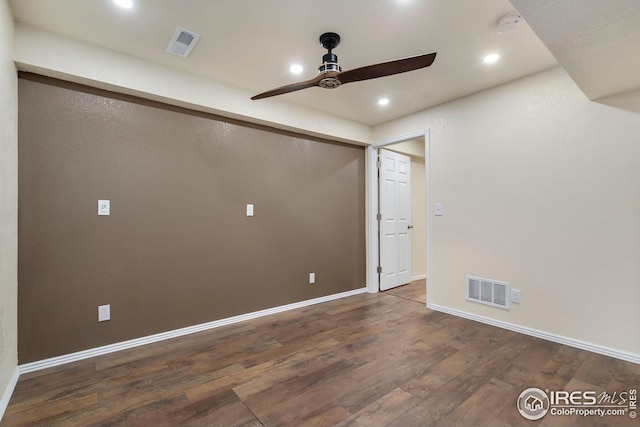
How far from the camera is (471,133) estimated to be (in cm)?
331

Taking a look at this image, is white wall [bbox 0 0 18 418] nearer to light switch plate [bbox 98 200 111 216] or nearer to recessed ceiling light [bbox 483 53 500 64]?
light switch plate [bbox 98 200 111 216]

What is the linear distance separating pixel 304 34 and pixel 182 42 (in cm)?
98

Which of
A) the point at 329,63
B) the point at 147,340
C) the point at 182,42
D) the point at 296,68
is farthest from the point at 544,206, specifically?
the point at 147,340

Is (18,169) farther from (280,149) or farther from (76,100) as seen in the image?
(280,149)

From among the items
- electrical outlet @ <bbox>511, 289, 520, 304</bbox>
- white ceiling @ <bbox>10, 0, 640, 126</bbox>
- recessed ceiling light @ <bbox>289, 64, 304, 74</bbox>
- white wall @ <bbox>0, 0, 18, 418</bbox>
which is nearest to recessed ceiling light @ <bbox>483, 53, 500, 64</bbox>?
white ceiling @ <bbox>10, 0, 640, 126</bbox>

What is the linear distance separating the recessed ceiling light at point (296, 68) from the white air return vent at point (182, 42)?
80 cm

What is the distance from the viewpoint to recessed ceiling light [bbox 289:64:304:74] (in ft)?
8.78

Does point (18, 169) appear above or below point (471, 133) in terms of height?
below

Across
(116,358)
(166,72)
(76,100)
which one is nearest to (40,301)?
(116,358)

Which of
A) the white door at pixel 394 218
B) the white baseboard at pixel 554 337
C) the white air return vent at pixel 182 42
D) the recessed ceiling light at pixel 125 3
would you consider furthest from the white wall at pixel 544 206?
the recessed ceiling light at pixel 125 3

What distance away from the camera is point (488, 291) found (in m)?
3.13

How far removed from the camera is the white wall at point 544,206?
2383 millimetres

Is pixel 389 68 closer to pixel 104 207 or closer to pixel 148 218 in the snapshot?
pixel 148 218

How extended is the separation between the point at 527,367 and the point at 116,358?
10.6 ft
